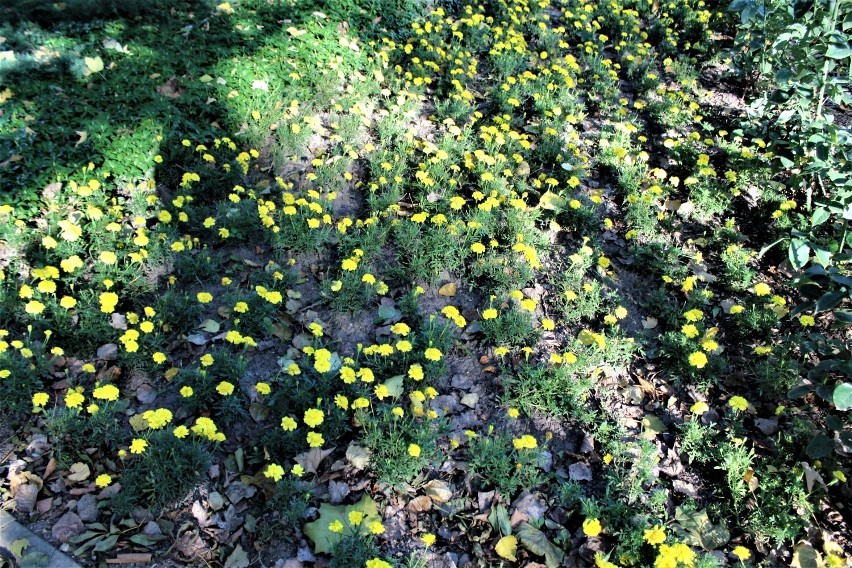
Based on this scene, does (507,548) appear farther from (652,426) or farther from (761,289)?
(761,289)

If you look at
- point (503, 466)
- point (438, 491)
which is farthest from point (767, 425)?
point (438, 491)

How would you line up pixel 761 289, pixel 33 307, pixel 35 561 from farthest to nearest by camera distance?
pixel 761 289, pixel 33 307, pixel 35 561

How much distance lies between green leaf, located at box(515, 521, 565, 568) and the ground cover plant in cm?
2

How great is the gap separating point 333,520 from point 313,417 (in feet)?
1.67

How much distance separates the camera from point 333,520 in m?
2.89

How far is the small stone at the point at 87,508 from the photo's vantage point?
111 inches

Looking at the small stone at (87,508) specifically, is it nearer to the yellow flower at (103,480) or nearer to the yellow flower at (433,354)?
the yellow flower at (103,480)

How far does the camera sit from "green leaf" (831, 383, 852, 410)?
2.81 m

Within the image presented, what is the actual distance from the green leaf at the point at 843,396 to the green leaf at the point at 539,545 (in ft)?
4.85

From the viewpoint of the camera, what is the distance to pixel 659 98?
6051 mm

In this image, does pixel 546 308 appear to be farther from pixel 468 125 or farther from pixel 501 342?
pixel 468 125

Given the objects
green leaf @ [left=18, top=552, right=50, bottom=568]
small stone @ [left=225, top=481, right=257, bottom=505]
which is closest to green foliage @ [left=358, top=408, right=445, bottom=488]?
small stone @ [left=225, top=481, right=257, bottom=505]

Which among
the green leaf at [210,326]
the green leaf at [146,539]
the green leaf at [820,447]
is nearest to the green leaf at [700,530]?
the green leaf at [820,447]

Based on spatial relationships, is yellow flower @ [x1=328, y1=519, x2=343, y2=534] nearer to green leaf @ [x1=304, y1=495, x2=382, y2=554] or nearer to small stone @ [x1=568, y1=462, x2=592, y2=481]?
green leaf @ [x1=304, y1=495, x2=382, y2=554]
